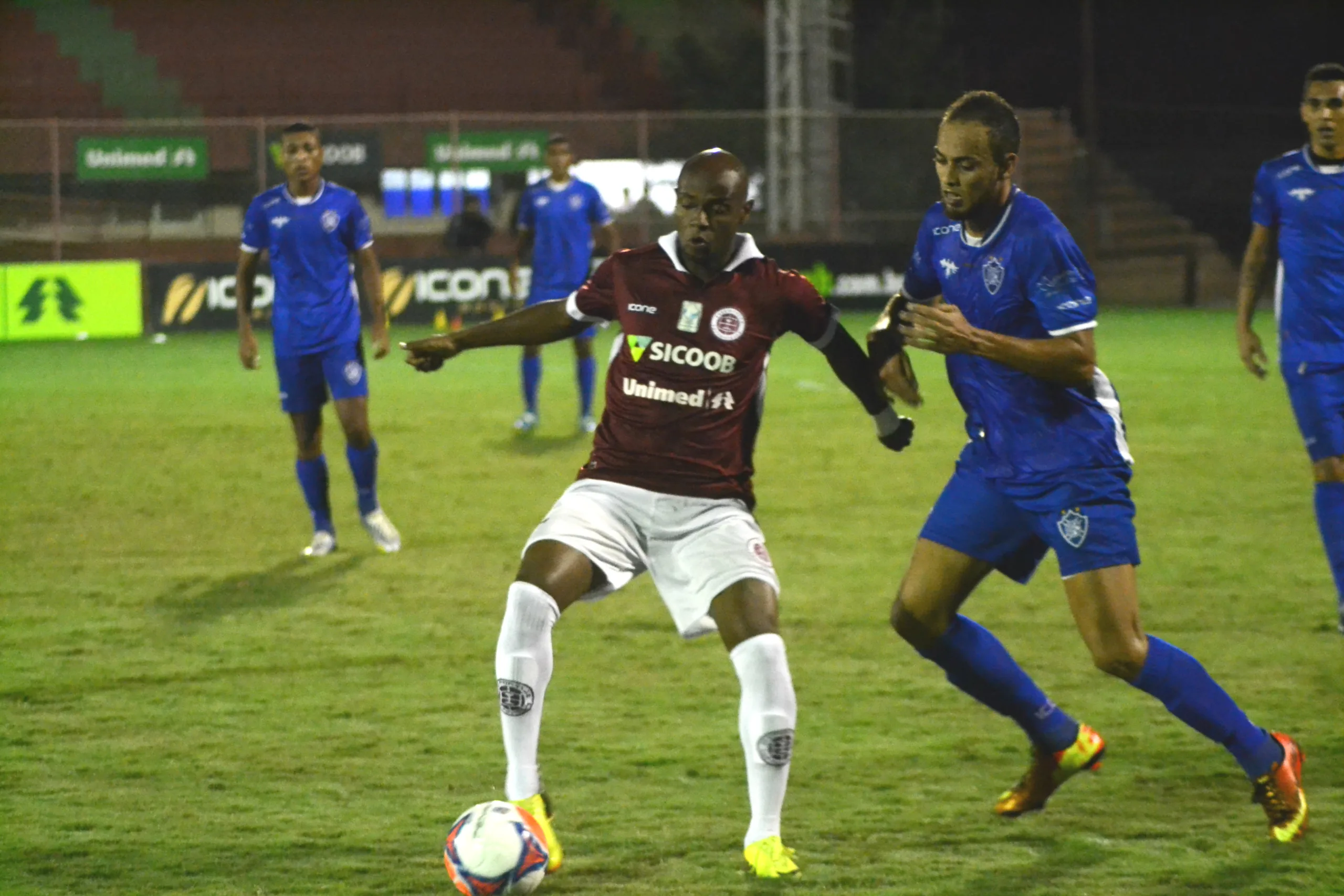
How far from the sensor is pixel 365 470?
9273 mm

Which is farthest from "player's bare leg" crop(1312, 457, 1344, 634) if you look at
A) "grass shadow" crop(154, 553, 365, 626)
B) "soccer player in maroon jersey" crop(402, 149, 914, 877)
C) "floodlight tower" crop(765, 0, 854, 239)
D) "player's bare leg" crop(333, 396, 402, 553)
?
"floodlight tower" crop(765, 0, 854, 239)

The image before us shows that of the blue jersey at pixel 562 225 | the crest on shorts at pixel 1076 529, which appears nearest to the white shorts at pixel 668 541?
the crest on shorts at pixel 1076 529

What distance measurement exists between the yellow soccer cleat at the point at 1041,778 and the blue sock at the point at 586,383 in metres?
8.84

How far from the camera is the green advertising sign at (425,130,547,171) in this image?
2895 centimetres

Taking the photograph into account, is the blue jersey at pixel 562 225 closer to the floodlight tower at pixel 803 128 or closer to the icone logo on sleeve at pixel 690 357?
the icone logo on sleeve at pixel 690 357

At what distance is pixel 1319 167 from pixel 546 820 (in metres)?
4.50

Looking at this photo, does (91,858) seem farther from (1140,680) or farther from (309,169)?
(309,169)

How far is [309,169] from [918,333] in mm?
5391

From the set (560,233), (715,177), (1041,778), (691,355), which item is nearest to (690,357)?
(691,355)

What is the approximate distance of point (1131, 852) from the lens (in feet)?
15.6

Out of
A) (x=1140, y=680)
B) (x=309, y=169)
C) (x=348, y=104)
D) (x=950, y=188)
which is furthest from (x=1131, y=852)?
(x=348, y=104)

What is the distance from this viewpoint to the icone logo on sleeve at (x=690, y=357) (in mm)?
4910

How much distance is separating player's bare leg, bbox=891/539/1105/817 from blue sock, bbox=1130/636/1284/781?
15.4 inches

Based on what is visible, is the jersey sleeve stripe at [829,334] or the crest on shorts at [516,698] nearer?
the crest on shorts at [516,698]
